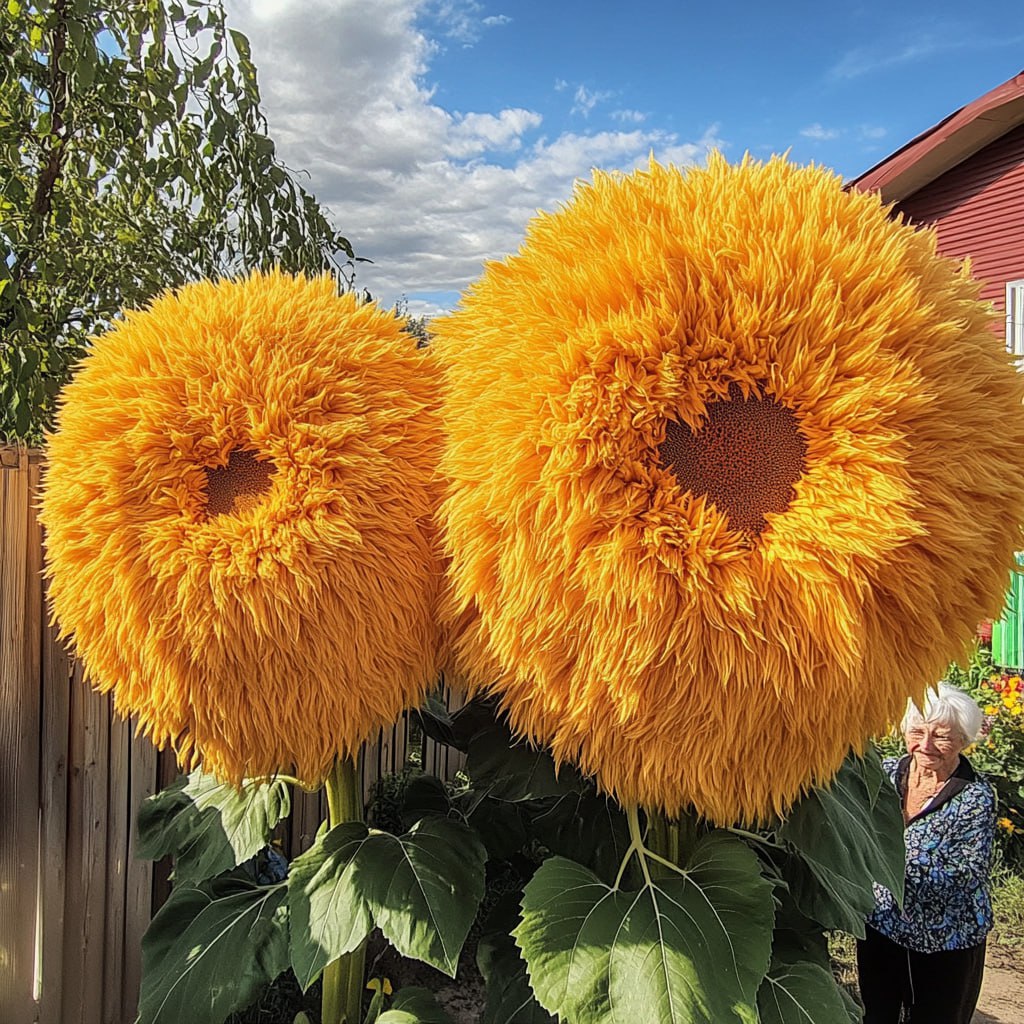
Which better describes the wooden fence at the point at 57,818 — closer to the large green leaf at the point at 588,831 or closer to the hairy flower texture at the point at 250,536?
the hairy flower texture at the point at 250,536

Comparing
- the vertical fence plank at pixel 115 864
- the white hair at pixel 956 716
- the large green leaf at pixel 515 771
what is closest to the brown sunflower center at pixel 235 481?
the large green leaf at pixel 515 771

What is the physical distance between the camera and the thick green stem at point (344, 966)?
1.46m

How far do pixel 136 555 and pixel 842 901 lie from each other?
119cm

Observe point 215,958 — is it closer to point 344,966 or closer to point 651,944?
point 344,966

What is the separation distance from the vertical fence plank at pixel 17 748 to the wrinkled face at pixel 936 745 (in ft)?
8.21

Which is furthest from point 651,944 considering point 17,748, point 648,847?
point 17,748

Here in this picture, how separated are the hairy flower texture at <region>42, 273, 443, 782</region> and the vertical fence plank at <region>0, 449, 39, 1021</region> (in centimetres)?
90

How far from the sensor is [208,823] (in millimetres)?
1583

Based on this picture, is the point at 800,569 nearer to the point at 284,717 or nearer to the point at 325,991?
the point at 284,717

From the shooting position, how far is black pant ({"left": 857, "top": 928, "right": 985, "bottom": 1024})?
257cm

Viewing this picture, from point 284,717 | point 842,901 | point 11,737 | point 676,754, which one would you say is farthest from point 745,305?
point 11,737

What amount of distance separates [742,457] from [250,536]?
1.92 ft

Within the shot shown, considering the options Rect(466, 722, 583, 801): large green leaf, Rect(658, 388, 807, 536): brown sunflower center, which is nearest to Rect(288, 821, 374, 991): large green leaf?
Rect(466, 722, 583, 801): large green leaf

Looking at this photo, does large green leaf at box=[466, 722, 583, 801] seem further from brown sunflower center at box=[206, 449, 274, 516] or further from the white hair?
the white hair
